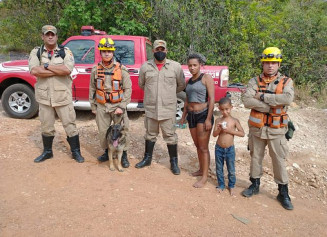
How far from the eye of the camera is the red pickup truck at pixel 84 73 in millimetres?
6082

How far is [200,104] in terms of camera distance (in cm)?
378

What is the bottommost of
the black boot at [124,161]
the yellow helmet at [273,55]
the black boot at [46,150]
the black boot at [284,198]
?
the black boot at [284,198]

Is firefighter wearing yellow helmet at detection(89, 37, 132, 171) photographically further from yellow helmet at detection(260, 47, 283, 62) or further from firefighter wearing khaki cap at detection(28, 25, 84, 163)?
yellow helmet at detection(260, 47, 283, 62)

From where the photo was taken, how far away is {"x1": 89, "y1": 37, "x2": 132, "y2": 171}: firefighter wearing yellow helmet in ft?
13.2

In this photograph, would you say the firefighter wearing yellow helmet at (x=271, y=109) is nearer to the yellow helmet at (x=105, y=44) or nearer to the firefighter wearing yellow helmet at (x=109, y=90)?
the firefighter wearing yellow helmet at (x=109, y=90)

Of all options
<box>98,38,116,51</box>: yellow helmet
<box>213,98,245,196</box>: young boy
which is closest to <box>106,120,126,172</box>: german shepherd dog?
<box>98,38,116,51</box>: yellow helmet

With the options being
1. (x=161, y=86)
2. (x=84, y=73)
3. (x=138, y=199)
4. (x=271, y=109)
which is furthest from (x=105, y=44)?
(x=84, y=73)

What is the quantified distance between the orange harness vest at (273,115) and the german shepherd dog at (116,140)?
6.00ft

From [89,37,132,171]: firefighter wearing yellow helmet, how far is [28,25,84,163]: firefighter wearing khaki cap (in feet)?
1.33

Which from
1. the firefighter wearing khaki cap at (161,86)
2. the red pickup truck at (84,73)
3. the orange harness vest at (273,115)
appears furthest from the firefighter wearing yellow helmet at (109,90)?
the red pickup truck at (84,73)

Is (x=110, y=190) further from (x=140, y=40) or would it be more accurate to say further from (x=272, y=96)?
(x=140, y=40)

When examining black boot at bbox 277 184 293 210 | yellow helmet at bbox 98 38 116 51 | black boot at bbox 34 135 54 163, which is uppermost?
yellow helmet at bbox 98 38 116 51

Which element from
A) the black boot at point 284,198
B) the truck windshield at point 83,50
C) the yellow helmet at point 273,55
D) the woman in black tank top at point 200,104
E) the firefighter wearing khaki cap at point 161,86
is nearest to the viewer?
the yellow helmet at point 273,55

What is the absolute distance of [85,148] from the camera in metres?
5.13
